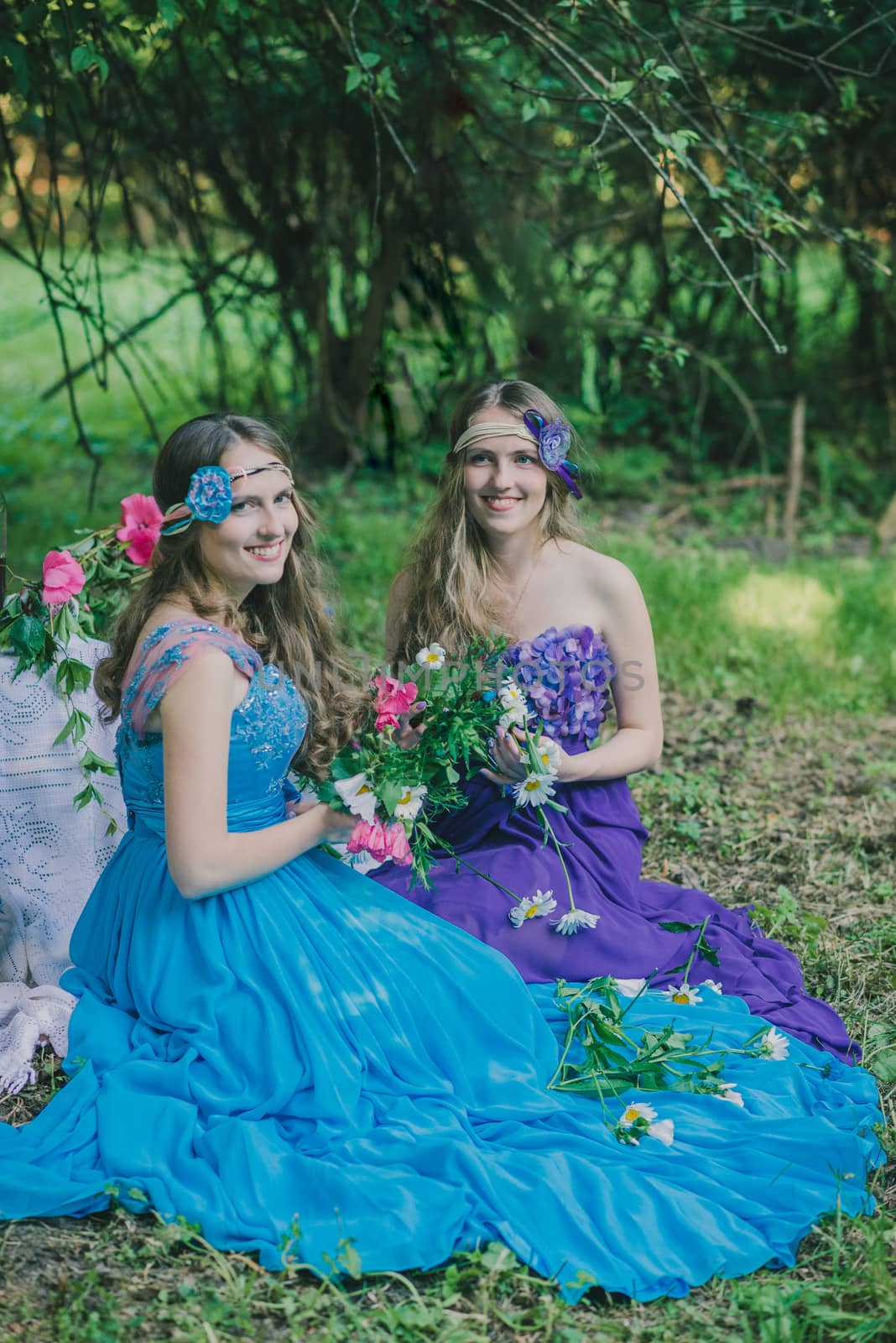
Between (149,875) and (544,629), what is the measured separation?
1.19 m

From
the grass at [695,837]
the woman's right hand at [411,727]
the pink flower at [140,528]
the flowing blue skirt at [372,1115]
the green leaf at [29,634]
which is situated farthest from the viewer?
the pink flower at [140,528]

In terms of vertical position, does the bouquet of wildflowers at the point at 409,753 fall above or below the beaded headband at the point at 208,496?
below

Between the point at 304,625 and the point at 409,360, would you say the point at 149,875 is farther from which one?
the point at 409,360

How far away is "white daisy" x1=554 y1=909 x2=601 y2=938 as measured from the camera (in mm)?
2953

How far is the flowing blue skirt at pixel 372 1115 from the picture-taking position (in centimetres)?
221

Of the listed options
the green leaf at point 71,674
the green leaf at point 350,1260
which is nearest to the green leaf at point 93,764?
the green leaf at point 71,674

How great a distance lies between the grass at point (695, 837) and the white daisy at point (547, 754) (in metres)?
1.01

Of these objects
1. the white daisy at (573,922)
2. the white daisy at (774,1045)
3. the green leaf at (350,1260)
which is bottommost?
the green leaf at (350,1260)

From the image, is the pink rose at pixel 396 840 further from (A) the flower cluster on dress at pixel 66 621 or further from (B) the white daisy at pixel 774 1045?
(B) the white daisy at pixel 774 1045

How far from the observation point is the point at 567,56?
3.72 meters

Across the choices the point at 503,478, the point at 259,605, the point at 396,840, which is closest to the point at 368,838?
the point at 396,840

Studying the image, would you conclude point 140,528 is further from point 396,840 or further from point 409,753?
point 396,840

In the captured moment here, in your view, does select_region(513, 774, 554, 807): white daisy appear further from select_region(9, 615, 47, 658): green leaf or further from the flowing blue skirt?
select_region(9, 615, 47, 658): green leaf

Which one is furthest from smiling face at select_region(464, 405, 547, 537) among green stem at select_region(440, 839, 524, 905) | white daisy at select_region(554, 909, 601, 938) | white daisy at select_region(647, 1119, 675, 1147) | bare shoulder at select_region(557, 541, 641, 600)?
white daisy at select_region(647, 1119, 675, 1147)
